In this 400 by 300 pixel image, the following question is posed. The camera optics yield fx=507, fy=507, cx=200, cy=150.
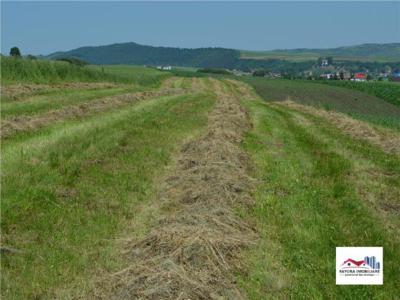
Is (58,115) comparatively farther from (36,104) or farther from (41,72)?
(41,72)

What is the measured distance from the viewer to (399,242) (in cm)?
775

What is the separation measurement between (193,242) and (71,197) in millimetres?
3415

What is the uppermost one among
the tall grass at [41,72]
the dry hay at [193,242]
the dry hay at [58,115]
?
the tall grass at [41,72]

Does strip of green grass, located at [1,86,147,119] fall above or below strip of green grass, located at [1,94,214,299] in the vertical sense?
above

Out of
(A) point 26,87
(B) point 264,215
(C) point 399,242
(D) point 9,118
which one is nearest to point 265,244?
(B) point 264,215

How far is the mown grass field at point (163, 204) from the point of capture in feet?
21.1

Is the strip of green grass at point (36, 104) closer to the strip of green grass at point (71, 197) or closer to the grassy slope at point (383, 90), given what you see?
the strip of green grass at point (71, 197)

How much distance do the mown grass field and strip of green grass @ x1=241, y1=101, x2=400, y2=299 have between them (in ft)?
0.07

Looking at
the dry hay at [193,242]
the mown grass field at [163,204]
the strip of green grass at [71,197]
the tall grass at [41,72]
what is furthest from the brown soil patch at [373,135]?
the tall grass at [41,72]

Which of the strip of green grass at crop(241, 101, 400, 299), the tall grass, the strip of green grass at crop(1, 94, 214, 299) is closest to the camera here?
the strip of green grass at crop(241, 101, 400, 299)

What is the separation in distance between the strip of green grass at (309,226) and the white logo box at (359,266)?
0.35 ft

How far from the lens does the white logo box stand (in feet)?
20.9

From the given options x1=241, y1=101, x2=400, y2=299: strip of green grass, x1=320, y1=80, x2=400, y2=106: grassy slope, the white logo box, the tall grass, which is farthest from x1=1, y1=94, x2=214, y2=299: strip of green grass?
x1=320, y1=80, x2=400, y2=106: grassy slope

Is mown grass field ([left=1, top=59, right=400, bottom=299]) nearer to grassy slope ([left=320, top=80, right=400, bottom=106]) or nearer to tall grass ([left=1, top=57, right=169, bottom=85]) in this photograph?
tall grass ([left=1, top=57, right=169, bottom=85])
